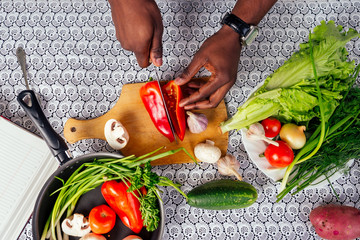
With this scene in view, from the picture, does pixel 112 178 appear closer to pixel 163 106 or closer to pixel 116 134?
pixel 116 134

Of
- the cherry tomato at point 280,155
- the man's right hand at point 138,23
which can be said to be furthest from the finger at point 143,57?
the cherry tomato at point 280,155

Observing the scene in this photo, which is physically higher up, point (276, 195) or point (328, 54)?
point (328, 54)

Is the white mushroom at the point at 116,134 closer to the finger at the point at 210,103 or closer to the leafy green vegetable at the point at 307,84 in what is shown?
the finger at the point at 210,103

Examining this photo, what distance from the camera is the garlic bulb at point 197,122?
4.04 feet

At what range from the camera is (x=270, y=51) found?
4.54 ft

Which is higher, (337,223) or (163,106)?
(163,106)

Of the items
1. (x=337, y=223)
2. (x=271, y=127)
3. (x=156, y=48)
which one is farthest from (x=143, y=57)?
(x=337, y=223)

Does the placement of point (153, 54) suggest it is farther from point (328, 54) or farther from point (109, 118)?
point (328, 54)

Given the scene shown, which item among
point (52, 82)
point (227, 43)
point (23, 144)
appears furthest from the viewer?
point (52, 82)

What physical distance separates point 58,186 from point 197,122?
611mm

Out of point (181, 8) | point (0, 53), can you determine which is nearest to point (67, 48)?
point (0, 53)

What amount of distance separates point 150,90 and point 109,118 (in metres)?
0.22

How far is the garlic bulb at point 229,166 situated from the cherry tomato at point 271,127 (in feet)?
0.57

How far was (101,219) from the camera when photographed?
1.14m
